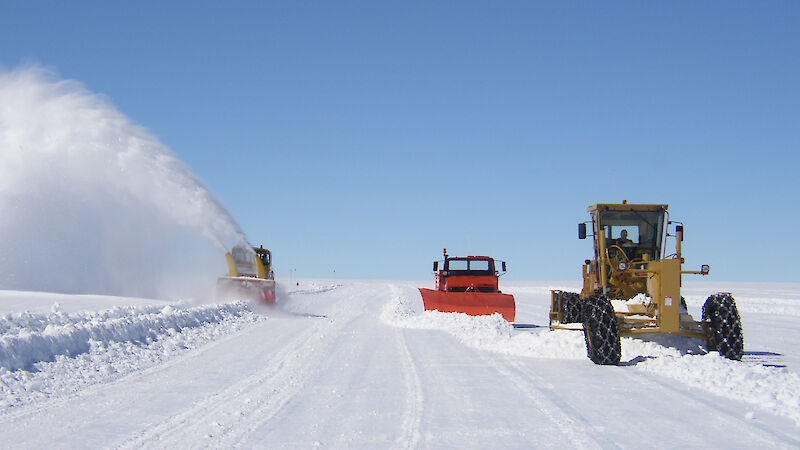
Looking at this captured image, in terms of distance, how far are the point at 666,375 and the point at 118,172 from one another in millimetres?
17897

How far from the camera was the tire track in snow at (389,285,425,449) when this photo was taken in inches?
225

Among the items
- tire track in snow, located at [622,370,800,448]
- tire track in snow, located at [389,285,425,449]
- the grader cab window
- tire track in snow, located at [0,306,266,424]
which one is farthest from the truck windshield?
tire track in snow, located at [622,370,800,448]

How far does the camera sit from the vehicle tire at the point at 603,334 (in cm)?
1035

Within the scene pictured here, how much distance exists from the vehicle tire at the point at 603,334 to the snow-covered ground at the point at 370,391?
223mm

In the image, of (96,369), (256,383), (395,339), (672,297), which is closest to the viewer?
(256,383)

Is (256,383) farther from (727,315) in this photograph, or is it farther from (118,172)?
(118,172)

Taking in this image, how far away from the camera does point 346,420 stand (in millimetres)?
6508

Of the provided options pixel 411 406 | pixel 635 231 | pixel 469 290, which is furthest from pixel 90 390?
pixel 469 290

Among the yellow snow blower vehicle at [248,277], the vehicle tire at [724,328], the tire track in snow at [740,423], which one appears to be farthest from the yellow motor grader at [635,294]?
the yellow snow blower vehicle at [248,277]

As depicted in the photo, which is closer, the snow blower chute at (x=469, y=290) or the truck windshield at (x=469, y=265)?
the snow blower chute at (x=469, y=290)

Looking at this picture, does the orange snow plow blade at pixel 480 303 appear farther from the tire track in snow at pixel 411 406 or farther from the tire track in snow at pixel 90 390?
the tire track in snow at pixel 90 390

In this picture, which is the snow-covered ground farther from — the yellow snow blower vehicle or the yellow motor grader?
the yellow snow blower vehicle

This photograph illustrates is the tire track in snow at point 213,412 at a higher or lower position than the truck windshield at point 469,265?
lower

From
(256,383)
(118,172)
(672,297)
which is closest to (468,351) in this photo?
(672,297)
